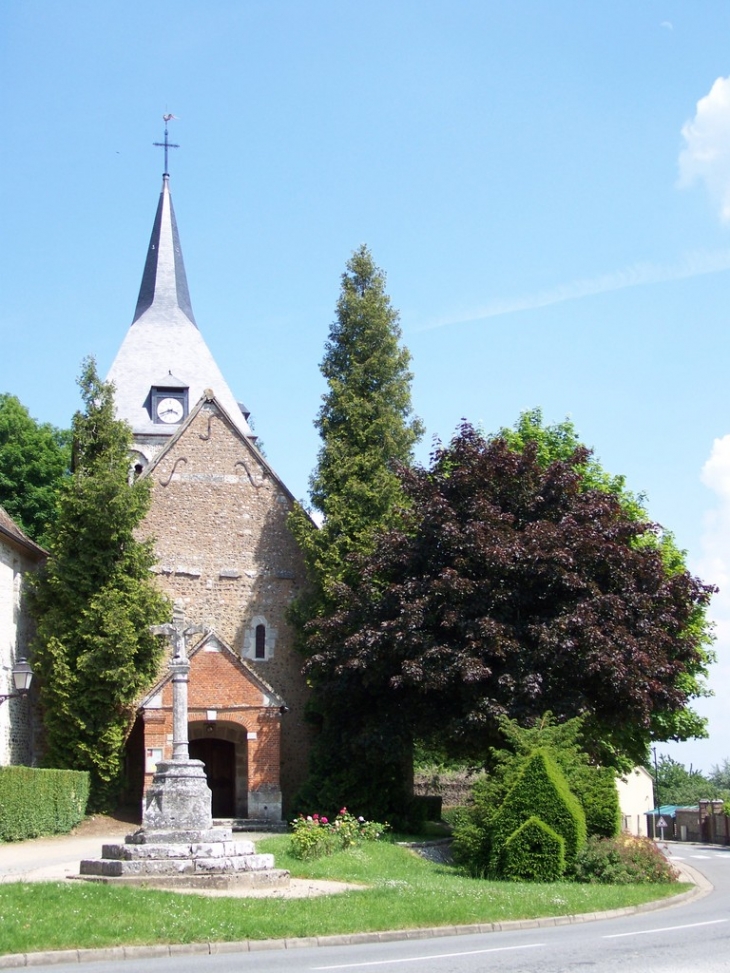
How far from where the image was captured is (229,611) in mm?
33031

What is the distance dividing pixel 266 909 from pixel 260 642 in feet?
65.0

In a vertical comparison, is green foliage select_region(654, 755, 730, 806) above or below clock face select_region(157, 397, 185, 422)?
below

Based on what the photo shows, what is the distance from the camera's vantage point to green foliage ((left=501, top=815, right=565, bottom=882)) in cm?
1898

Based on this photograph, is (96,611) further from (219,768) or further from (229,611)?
(219,768)

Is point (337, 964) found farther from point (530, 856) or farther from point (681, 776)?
point (681, 776)

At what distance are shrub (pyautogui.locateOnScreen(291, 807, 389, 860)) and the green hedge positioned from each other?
6.66 metres

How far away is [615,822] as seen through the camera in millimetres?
21234

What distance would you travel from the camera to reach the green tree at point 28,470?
4428 cm

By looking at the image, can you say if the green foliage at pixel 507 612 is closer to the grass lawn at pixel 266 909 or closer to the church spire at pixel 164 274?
the grass lawn at pixel 266 909

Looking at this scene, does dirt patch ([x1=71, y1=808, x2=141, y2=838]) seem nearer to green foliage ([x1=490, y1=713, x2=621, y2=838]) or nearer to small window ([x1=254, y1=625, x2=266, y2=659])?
small window ([x1=254, y1=625, x2=266, y2=659])

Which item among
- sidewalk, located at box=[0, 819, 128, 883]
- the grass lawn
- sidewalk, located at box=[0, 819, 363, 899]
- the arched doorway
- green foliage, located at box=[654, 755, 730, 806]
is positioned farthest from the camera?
green foliage, located at box=[654, 755, 730, 806]

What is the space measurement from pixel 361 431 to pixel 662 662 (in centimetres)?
1117

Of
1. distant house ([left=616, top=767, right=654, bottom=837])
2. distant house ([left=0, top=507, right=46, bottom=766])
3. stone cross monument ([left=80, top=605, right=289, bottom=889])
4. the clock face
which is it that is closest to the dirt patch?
distant house ([left=0, top=507, right=46, bottom=766])

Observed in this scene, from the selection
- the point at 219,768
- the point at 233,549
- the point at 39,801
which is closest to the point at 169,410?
the point at 233,549
